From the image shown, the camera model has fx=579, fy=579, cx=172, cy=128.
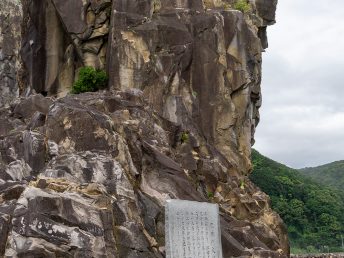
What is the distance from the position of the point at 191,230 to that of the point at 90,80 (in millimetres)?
14196

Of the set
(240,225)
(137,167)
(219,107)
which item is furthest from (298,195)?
(137,167)

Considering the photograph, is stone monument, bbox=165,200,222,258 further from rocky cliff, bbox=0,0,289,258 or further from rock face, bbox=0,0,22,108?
rock face, bbox=0,0,22,108

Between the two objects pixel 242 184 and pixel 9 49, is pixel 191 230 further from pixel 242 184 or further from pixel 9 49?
pixel 9 49

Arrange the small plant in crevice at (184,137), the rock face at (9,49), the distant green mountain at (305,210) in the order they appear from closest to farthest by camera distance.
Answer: the small plant in crevice at (184,137) < the rock face at (9,49) < the distant green mountain at (305,210)

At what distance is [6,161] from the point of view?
1731 cm

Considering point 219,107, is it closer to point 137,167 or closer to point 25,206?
point 137,167


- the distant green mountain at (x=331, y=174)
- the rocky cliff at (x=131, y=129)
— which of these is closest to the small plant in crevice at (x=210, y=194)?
the rocky cliff at (x=131, y=129)

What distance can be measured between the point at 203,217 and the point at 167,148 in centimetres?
458

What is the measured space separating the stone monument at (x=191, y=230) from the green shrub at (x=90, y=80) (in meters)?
13.2

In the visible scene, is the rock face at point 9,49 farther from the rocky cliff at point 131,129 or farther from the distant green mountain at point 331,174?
the distant green mountain at point 331,174

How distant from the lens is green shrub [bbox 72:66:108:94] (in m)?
27.5

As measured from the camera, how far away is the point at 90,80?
2773 cm

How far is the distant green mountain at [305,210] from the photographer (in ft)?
222

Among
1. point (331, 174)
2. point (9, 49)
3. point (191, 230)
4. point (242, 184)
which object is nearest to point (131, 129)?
point (191, 230)
